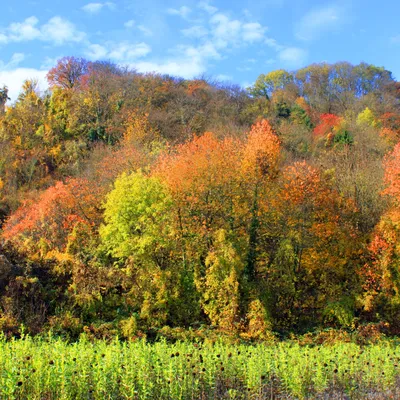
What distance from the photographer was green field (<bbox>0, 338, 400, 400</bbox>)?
6426 millimetres

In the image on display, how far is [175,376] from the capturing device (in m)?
7.06

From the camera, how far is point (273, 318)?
18812 millimetres

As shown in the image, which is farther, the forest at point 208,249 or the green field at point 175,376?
the forest at point 208,249

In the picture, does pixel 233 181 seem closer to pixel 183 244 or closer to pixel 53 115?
pixel 183 244

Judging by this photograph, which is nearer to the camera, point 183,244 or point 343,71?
point 183,244

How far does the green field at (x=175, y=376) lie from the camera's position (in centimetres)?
643

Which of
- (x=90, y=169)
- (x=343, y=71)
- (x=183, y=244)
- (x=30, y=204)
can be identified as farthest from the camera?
(x=343, y=71)

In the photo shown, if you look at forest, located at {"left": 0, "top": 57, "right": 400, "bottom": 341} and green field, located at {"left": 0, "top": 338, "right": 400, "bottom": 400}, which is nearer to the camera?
green field, located at {"left": 0, "top": 338, "right": 400, "bottom": 400}

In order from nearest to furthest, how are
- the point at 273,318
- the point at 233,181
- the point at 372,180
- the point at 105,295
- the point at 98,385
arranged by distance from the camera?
the point at 98,385, the point at 105,295, the point at 273,318, the point at 233,181, the point at 372,180

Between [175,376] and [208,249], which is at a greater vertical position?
[208,249]

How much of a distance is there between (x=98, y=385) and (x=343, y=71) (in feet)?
217

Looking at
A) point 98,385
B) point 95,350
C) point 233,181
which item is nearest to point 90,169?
point 233,181

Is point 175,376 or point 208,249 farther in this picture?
point 208,249

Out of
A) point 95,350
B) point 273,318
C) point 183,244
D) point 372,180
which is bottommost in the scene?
point 273,318
